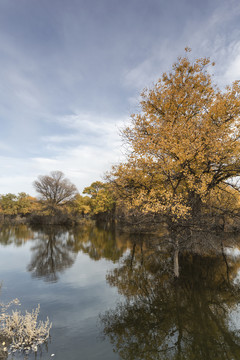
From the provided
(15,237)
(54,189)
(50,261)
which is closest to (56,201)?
(54,189)

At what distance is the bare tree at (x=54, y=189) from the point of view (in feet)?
195

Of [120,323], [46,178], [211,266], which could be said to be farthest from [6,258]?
[46,178]

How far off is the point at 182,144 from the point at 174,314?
345 inches

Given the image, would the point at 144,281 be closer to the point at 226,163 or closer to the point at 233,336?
the point at 233,336

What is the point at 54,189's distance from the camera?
60.4m

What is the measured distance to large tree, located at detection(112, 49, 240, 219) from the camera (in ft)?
35.9

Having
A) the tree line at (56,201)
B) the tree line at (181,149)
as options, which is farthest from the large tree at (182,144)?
the tree line at (56,201)

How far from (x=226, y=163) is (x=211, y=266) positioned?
31.8 feet

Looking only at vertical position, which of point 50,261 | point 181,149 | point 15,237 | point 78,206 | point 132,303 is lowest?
point 50,261

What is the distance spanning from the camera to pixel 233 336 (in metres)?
7.38

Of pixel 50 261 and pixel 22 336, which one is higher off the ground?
pixel 22 336

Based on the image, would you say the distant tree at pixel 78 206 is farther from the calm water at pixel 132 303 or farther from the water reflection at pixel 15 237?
the calm water at pixel 132 303

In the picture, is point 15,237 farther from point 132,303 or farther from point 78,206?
point 132,303

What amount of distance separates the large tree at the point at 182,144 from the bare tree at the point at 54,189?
165ft
